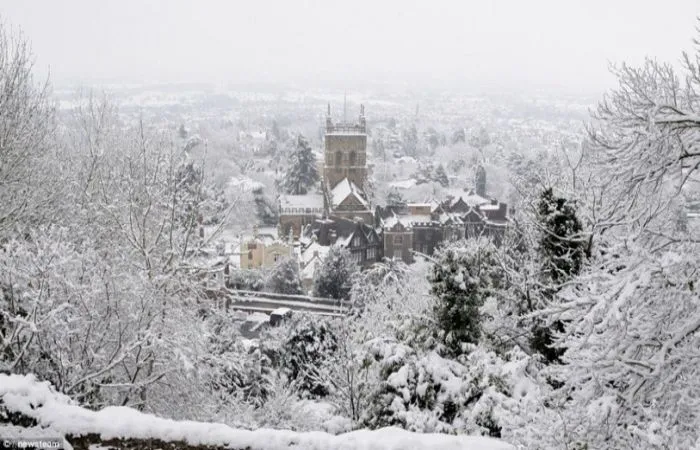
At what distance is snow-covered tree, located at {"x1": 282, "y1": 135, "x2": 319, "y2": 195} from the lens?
192 feet

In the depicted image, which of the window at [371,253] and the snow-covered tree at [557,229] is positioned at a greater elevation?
the snow-covered tree at [557,229]

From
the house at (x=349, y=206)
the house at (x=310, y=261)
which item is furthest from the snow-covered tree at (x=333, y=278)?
the house at (x=349, y=206)

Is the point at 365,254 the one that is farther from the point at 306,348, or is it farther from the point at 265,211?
the point at 306,348

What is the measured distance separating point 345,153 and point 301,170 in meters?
6.82

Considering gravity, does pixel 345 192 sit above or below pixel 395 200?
above

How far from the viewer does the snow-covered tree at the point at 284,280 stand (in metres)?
35.2

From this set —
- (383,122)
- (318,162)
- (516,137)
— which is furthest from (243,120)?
(318,162)

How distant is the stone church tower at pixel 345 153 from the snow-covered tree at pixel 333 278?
65.9 ft

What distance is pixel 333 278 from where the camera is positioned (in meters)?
32.9

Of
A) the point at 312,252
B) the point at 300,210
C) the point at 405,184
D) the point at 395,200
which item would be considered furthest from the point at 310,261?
the point at 405,184

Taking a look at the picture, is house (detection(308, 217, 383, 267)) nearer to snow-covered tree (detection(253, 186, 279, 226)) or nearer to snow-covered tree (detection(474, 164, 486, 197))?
snow-covered tree (detection(253, 186, 279, 226))

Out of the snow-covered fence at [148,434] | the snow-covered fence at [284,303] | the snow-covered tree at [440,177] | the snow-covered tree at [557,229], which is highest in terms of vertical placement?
the snow-covered tree at [557,229]

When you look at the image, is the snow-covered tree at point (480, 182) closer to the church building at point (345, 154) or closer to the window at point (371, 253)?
the church building at point (345, 154)

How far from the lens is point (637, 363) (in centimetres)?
552
